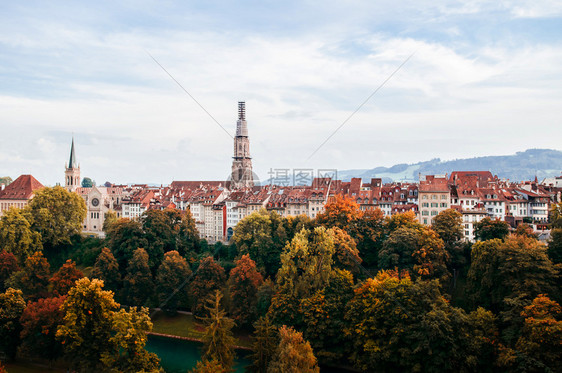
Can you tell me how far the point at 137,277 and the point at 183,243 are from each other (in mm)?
11833

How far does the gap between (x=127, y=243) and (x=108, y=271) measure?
550cm

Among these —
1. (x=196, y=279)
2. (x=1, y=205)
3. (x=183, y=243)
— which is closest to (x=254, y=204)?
(x=183, y=243)

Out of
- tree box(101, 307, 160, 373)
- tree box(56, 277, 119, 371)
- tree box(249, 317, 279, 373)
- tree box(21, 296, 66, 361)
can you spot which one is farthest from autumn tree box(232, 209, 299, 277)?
tree box(21, 296, 66, 361)

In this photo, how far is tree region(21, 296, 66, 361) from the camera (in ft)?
138

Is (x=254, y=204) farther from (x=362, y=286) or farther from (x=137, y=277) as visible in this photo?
(x=362, y=286)

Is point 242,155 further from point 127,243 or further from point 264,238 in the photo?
point 264,238

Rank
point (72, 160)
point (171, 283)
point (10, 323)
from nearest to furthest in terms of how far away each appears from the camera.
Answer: point (10, 323) < point (171, 283) < point (72, 160)

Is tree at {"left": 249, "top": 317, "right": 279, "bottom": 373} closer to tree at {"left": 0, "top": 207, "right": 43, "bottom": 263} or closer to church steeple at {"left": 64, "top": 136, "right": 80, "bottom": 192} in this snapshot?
tree at {"left": 0, "top": 207, "right": 43, "bottom": 263}

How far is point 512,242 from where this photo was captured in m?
42.8

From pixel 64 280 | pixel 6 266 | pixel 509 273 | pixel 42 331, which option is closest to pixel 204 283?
pixel 64 280

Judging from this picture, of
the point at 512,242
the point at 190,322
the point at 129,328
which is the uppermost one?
the point at 512,242

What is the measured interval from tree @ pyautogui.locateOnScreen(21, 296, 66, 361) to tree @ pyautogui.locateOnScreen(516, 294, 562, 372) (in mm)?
36532

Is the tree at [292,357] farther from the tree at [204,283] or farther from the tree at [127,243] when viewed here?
the tree at [127,243]

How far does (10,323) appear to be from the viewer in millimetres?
42688
